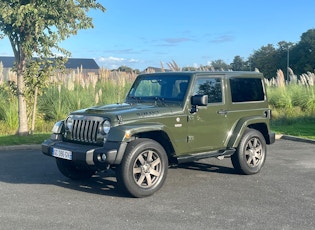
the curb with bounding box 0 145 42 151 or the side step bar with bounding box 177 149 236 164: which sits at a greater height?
the side step bar with bounding box 177 149 236 164

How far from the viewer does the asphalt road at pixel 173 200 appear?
4898 millimetres

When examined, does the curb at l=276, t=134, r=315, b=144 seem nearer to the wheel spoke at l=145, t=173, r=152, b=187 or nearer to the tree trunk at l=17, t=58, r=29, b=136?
the wheel spoke at l=145, t=173, r=152, b=187

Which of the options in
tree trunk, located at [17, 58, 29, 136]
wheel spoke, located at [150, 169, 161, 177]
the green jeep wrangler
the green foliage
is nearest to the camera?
the green jeep wrangler

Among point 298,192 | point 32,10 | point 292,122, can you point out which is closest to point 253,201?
point 298,192

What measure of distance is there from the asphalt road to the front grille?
794mm

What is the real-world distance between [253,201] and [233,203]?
12.2 inches

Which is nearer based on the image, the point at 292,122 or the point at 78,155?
the point at 78,155

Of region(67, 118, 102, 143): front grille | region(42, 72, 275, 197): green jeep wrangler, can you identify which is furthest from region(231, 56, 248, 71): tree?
region(67, 118, 102, 143): front grille

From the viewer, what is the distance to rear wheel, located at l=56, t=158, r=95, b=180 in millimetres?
6902

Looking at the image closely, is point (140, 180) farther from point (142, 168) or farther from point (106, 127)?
point (106, 127)

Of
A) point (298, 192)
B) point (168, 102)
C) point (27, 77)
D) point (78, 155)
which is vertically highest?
point (27, 77)

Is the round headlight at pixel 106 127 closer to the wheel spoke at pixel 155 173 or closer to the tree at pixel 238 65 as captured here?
the wheel spoke at pixel 155 173

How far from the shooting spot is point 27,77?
11.6 meters

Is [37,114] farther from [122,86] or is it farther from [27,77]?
[122,86]
